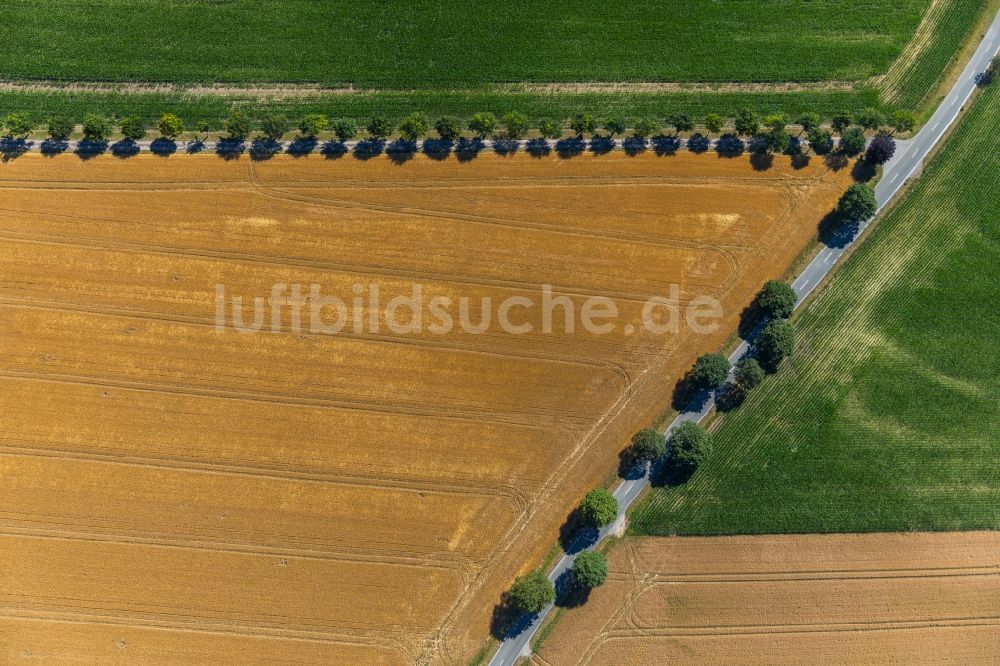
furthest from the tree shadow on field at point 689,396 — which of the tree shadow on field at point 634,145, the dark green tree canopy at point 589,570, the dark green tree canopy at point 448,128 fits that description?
the dark green tree canopy at point 448,128

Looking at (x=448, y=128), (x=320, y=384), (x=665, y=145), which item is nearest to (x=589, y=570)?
(x=320, y=384)

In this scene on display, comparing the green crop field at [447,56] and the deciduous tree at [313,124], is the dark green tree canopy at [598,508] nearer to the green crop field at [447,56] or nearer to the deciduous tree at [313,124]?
the green crop field at [447,56]

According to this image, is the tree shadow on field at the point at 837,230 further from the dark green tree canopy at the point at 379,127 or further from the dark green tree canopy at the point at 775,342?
the dark green tree canopy at the point at 379,127

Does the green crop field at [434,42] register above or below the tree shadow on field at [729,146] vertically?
above

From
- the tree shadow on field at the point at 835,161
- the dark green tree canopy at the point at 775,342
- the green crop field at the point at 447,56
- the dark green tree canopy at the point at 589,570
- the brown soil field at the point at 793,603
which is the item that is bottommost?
the brown soil field at the point at 793,603

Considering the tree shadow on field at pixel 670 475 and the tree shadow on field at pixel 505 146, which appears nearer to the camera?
the tree shadow on field at pixel 670 475

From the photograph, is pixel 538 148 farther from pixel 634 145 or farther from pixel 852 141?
pixel 852 141

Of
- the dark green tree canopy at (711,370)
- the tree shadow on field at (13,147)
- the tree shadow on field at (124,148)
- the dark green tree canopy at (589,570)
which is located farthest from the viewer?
the tree shadow on field at (124,148)

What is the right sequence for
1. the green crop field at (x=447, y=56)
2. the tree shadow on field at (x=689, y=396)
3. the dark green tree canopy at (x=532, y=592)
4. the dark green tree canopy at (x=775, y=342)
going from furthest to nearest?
the green crop field at (x=447, y=56), the tree shadow on field at (x=689, y=396), the dark green tree canopy at (x=775, y=342), the dark green tree canopy at (x=532, y=592)
